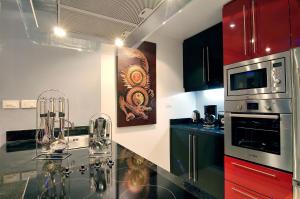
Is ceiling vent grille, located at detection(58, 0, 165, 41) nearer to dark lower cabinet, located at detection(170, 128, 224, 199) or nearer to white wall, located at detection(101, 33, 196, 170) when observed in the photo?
white wall, located at detection(101, 33, 196, 170)

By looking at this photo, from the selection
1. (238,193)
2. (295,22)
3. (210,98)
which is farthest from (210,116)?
(295,22)

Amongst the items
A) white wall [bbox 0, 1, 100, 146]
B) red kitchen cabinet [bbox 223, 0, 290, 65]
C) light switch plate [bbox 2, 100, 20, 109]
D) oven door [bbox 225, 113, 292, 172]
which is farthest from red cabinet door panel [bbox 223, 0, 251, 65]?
light switch plate [bbox 2, 100, 20, 109]

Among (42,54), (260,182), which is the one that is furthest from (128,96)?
(260,182)

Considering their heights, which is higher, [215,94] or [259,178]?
[215,94]

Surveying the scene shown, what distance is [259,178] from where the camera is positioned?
1.52m

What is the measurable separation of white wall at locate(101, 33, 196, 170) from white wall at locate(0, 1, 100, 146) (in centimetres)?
24

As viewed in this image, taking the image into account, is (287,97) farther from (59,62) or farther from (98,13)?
(59,62)

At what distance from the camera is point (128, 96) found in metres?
2.46

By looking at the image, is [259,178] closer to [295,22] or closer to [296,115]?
[296,115]

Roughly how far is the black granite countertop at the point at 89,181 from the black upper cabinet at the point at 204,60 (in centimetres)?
168

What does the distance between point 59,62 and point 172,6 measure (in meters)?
1.54

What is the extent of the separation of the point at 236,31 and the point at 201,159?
4.82 feet

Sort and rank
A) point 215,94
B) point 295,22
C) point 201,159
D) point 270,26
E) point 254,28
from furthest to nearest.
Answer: point 215,94 < point 201,159 < point 254,28 < point 270,26 < point 295,22

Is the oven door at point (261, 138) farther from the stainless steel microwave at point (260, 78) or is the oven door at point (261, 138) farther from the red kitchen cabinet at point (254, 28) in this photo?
the red kitchen cabinet at point (254, 28)
